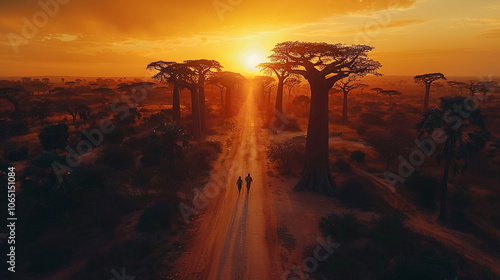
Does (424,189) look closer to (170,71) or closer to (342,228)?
(342,228)

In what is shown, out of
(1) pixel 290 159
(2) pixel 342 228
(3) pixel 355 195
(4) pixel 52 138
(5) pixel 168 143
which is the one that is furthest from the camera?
(1) pixel 290 159

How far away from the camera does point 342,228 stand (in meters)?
11.9

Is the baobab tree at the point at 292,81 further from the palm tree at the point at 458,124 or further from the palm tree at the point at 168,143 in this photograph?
the palm tree at the point at 458,124

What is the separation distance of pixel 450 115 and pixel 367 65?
17.4 ft

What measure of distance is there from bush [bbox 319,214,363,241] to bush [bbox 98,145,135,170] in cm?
1463

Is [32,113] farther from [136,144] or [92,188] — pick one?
[92,188]

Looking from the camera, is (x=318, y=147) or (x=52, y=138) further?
(x=52, y=138)

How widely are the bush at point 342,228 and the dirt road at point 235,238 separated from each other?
2.51 m

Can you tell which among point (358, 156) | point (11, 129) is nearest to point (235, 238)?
point (358, 156)

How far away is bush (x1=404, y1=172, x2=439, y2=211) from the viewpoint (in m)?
15.8

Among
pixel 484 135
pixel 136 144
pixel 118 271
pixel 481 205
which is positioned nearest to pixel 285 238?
pixel 118 271

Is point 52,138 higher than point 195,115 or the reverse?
the reverse

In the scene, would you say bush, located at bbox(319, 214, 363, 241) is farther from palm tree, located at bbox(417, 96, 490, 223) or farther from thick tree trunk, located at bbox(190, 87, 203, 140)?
thick tree trunk, located at bbox(190, 87, 203, 140)

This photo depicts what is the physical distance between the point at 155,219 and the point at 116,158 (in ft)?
30.0
